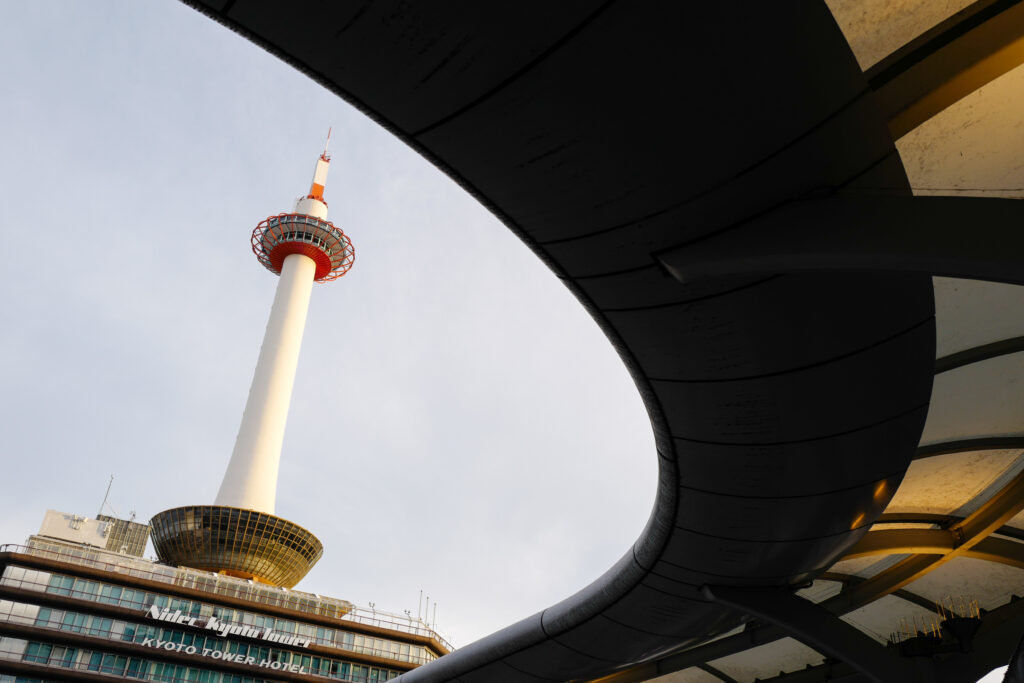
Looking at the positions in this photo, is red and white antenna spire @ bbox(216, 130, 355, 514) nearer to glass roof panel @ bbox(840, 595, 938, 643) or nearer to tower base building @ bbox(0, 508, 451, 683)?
tower base building @ bbox(0, 508, 451, 683)

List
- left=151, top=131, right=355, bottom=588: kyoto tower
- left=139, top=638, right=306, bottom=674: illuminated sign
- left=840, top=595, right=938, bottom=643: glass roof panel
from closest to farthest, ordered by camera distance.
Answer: left=840, top=595, right=938, bottom=643: glass roof panel, left=139, top=638, right=306, bottom=674: illuminated sign, left=151, top=131, right=355, bottom=588: kyoto tower

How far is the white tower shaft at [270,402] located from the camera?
85.8 m

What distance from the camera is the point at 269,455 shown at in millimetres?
88750

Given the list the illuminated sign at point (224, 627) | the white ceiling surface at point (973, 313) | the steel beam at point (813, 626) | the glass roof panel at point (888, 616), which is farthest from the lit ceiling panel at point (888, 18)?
the illuminated sign at point (224, 627)

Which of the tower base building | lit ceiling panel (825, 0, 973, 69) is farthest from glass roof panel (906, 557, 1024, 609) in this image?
the tower base building

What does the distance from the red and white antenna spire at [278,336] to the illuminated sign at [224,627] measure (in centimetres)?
2050

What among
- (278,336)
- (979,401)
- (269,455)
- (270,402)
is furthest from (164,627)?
(979,401)

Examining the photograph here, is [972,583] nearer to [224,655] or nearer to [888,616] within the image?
[888,616]

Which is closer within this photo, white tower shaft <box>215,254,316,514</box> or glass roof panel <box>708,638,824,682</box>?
glass roof panel <box>708,638,824,682</box>

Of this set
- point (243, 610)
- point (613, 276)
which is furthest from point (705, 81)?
point (243, 610)

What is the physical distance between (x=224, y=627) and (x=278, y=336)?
39.2 metres

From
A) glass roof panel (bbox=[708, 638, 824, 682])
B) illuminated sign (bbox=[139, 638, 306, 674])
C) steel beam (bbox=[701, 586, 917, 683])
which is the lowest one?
steel beam (bbox=[701, 586, 917, 683])

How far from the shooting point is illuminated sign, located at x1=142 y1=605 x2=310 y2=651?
2440 inches

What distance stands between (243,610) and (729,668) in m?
57.3
